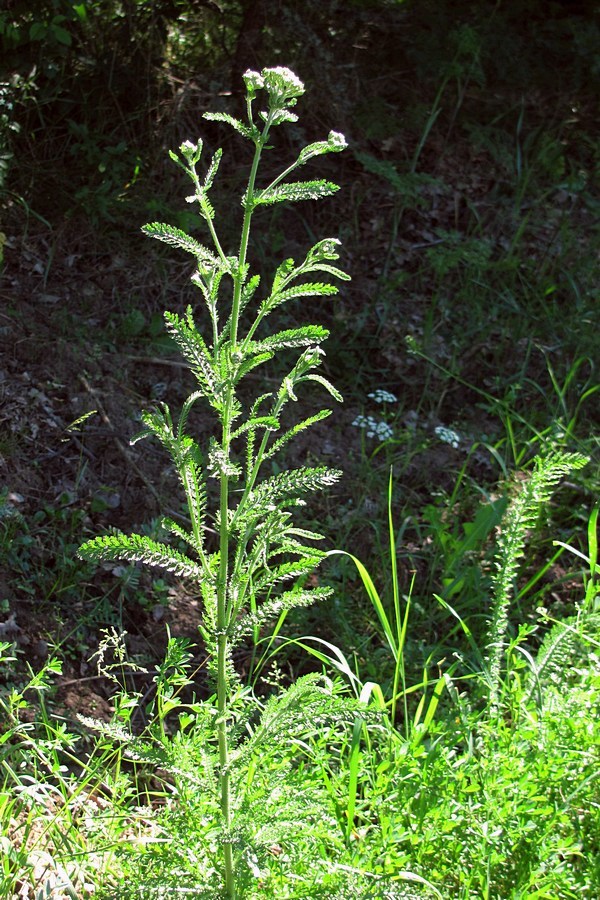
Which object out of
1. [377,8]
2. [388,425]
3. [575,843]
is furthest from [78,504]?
[377,8]

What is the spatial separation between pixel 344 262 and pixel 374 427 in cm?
106

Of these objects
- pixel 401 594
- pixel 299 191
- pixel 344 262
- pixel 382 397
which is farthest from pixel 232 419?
pixel 344 262

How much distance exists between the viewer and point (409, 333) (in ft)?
13.8

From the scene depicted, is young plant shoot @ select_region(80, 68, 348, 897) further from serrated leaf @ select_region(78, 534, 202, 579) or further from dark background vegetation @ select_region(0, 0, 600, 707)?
dark background vegetation @ select_region(0, 0, 600, 707)

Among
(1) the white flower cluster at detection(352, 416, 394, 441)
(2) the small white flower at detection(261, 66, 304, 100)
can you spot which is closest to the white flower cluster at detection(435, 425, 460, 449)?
(1) the white flower cluster at detection(352, 416, 394, 441)

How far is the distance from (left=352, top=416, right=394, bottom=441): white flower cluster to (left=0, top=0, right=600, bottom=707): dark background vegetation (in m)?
0.05

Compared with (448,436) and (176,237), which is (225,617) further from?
(448,436)

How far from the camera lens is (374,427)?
3748 millimetres

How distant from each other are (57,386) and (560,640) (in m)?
2.07

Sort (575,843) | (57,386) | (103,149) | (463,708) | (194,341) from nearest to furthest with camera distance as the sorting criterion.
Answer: (194,341) < (575,843) < (463,708) < (57,386) < (103,149)

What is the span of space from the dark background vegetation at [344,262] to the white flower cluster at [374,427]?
2.1 inches

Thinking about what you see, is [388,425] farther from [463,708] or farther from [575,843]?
[575,843]

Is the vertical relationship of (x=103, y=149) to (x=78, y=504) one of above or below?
above

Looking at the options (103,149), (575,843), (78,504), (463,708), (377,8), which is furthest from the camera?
(377,8)
